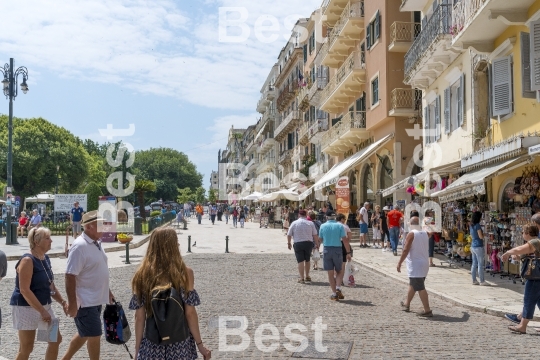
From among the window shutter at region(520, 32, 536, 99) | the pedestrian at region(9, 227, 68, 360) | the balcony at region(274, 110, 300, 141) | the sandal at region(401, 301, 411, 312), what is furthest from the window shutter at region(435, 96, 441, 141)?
the balcony at region(274, 110, 300, 141)

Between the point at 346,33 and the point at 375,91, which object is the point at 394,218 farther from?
the point at 346,33

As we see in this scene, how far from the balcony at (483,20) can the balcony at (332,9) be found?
59.4 ft

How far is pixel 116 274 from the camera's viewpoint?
17000 mm

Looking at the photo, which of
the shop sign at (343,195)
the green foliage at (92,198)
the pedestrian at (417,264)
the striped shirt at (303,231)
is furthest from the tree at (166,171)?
the pedestrian at (417,264)

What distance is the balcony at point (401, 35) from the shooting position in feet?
85.7

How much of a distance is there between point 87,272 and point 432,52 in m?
15.4

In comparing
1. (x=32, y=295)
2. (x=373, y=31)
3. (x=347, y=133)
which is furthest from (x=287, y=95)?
(x=32, y=295)

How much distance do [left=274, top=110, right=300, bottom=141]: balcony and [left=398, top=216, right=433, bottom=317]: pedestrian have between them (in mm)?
47043

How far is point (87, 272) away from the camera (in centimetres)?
623

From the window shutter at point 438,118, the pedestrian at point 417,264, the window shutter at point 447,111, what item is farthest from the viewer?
the window shutter at point 438,118

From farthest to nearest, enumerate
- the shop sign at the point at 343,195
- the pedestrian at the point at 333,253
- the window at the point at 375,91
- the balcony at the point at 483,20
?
1. the window at the point at 375,91
2. the shop sign at the point at 343,195
3. the balcony at the point at 483,20
4. the pedestrian at the point at 333,253

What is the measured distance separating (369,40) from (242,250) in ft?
38.5

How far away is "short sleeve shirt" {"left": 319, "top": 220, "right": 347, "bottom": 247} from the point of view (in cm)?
1272

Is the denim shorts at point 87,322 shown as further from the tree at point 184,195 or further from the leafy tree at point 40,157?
the tree at point 184,195
